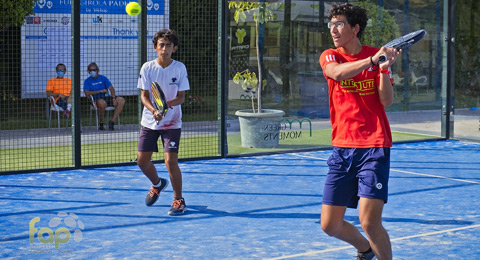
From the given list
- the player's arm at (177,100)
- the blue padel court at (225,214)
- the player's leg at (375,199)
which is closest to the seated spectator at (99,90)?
the blue padel court at (225,214)

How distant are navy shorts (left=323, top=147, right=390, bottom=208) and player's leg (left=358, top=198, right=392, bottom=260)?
54 mm

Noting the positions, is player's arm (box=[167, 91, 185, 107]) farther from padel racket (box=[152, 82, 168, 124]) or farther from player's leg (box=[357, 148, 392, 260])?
player's leg (box=[357, 148, 392, 260])

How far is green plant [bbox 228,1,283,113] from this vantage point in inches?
424

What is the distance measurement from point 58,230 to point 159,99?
4.91ft

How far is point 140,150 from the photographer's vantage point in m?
7.06

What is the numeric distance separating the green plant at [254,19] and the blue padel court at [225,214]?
1421mm

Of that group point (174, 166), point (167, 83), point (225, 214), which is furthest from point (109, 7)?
point (225, 214)

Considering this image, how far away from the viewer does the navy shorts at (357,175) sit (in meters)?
4.38

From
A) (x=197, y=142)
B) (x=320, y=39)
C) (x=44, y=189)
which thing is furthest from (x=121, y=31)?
(x=44, y=189)

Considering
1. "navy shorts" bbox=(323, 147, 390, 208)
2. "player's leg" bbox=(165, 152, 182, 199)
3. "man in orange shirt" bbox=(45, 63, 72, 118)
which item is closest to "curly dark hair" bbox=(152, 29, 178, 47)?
"player's leg" bbox=(165, 152, 182, 199)

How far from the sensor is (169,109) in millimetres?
6965

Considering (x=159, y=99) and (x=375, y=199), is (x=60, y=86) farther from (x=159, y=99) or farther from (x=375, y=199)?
(x=375, y=199)

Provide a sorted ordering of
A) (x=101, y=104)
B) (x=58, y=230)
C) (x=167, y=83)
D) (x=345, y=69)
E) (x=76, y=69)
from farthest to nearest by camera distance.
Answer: (x=101, y=104) → (x=76, y=69) → (x=167, y=83) → (x=58, y=230) → (x=345, y=69)

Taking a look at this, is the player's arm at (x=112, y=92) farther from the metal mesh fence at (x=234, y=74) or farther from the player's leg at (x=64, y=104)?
the player's leg at (x=64, y=104)
